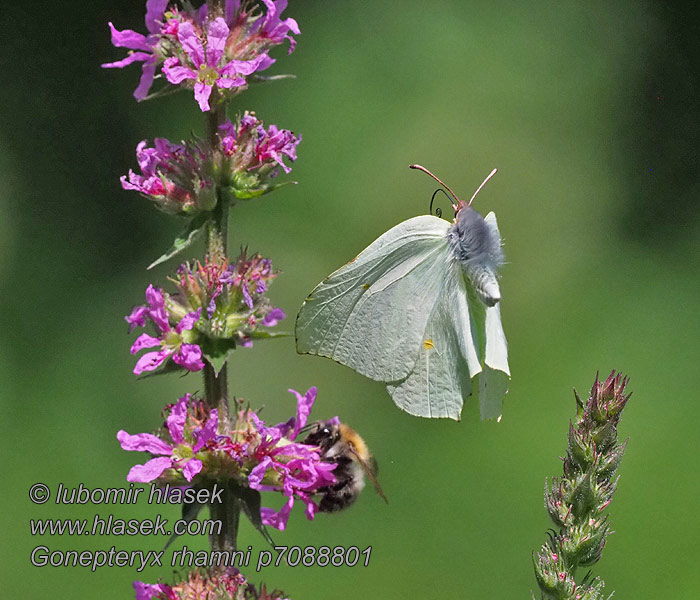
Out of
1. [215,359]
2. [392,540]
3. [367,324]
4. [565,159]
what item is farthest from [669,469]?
[215,359]

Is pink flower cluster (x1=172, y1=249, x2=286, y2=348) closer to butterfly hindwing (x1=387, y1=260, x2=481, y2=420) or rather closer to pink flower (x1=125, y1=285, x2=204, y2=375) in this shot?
pink flower (x1=125, y1=285, x2=204, y2=375)

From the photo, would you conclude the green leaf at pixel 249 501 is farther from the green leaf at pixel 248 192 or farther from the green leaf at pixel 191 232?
the green leaf at pixel 248 192

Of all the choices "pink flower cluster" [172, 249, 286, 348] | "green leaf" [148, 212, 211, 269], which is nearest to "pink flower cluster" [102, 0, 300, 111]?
"green leaf" [148, 212, 211, 269]

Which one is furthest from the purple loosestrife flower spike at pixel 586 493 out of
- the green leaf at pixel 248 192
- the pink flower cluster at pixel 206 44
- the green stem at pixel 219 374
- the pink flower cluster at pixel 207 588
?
the pink flower cluster at pixel 206 44

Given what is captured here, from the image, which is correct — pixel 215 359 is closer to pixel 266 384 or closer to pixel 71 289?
pixel 266 384

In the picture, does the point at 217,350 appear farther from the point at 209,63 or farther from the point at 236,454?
the point at 209,63

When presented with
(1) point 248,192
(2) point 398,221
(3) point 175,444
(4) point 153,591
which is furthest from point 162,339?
(2) point 398,221

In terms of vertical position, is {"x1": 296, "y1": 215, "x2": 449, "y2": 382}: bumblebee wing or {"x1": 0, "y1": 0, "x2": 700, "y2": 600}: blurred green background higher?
{"x1": 0, "y1": 0, "x2": 700, "y2": 600}: blurred green background
